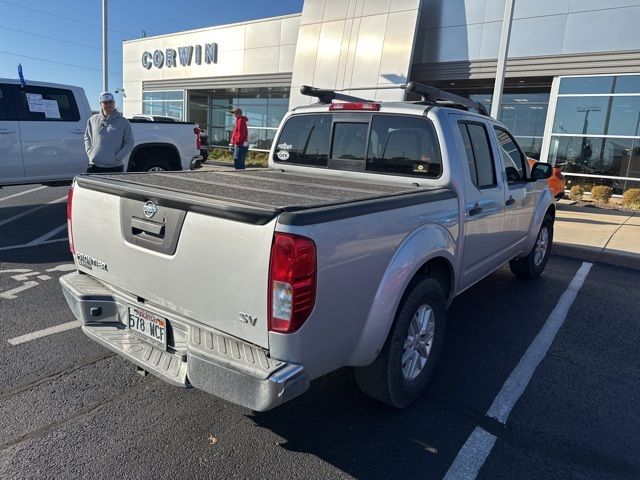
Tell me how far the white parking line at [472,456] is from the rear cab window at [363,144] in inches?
70.1

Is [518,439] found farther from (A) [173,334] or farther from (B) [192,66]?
(B) [192,66]

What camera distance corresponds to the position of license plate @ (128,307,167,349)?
2552 mm

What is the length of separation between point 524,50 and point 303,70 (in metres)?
7.73

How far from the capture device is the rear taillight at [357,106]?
393 cm

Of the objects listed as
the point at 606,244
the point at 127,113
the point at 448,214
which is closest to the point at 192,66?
the point at 127,113

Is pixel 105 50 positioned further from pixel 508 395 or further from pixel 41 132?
pixel 508 395

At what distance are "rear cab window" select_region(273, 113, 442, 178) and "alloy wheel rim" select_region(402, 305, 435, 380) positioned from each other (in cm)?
108

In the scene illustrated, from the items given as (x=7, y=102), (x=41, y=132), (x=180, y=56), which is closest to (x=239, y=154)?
(x=41, y=132)

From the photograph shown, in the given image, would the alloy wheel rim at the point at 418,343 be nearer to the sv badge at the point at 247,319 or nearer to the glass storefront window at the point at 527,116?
the sv badge at the point at 247,319

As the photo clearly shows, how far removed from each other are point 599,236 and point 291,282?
8287mm

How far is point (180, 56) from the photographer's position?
2386 cm

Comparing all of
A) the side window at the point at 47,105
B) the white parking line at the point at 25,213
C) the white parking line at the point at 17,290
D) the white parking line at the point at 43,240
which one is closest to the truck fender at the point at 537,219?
the white parking line at the point at 17,290

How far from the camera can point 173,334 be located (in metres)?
2.53

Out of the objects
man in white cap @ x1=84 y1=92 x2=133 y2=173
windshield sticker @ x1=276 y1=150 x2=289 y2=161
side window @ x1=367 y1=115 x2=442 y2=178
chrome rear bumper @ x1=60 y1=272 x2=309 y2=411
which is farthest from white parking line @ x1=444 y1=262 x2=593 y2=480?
man in white cap @ x1=84 y1=92 x2=133 y2=173
